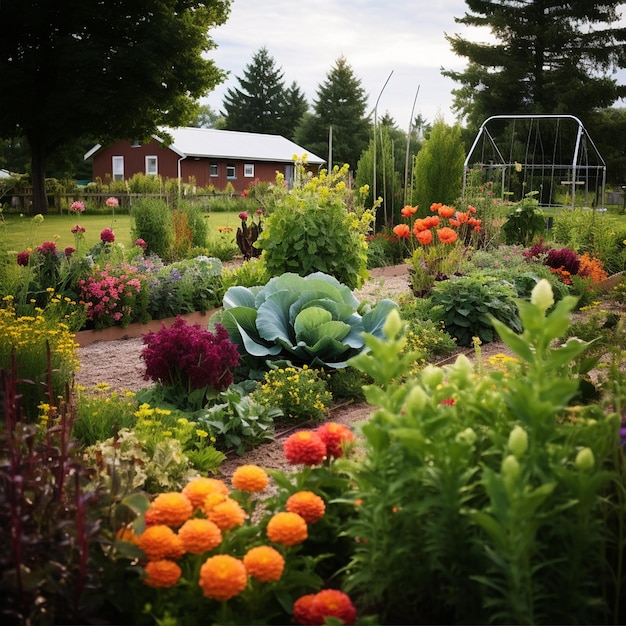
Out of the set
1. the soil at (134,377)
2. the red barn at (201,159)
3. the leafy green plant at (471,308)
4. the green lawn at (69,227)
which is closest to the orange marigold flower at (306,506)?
the soil at (134,377)

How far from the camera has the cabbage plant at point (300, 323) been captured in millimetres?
5031

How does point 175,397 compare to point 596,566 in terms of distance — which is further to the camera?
point 175,397

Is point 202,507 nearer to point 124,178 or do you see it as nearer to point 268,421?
point 268,421

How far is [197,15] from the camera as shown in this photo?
25.1 m

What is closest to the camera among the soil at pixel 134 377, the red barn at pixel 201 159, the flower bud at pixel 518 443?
the flower bud at pixel 518 443

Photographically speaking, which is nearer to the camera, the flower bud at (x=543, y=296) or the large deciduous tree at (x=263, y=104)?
the flower bud at (x=543, y=296)

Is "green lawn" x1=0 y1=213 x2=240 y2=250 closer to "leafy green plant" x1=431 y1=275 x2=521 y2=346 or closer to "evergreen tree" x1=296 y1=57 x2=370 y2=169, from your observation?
"leafy green plant" x1=431 y1=275 x2=521 y2=346

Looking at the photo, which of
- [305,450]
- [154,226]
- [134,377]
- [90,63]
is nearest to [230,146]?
[90,63]

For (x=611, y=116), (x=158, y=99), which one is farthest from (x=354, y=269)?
(x=611, y=116)

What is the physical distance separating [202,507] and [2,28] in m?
25.4

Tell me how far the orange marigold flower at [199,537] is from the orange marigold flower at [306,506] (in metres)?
0.26

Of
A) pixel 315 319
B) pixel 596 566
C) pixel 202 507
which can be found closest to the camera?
pixel 596 566

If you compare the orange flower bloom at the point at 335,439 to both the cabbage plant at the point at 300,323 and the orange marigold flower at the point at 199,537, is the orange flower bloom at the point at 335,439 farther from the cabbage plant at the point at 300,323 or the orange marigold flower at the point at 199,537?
the cabbage plant at the point at 300,323

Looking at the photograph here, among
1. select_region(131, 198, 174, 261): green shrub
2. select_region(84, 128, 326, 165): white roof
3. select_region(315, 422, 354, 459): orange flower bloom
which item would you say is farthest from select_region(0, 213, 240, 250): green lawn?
select_region(315, 422, 354, 459): orange flower bloom
